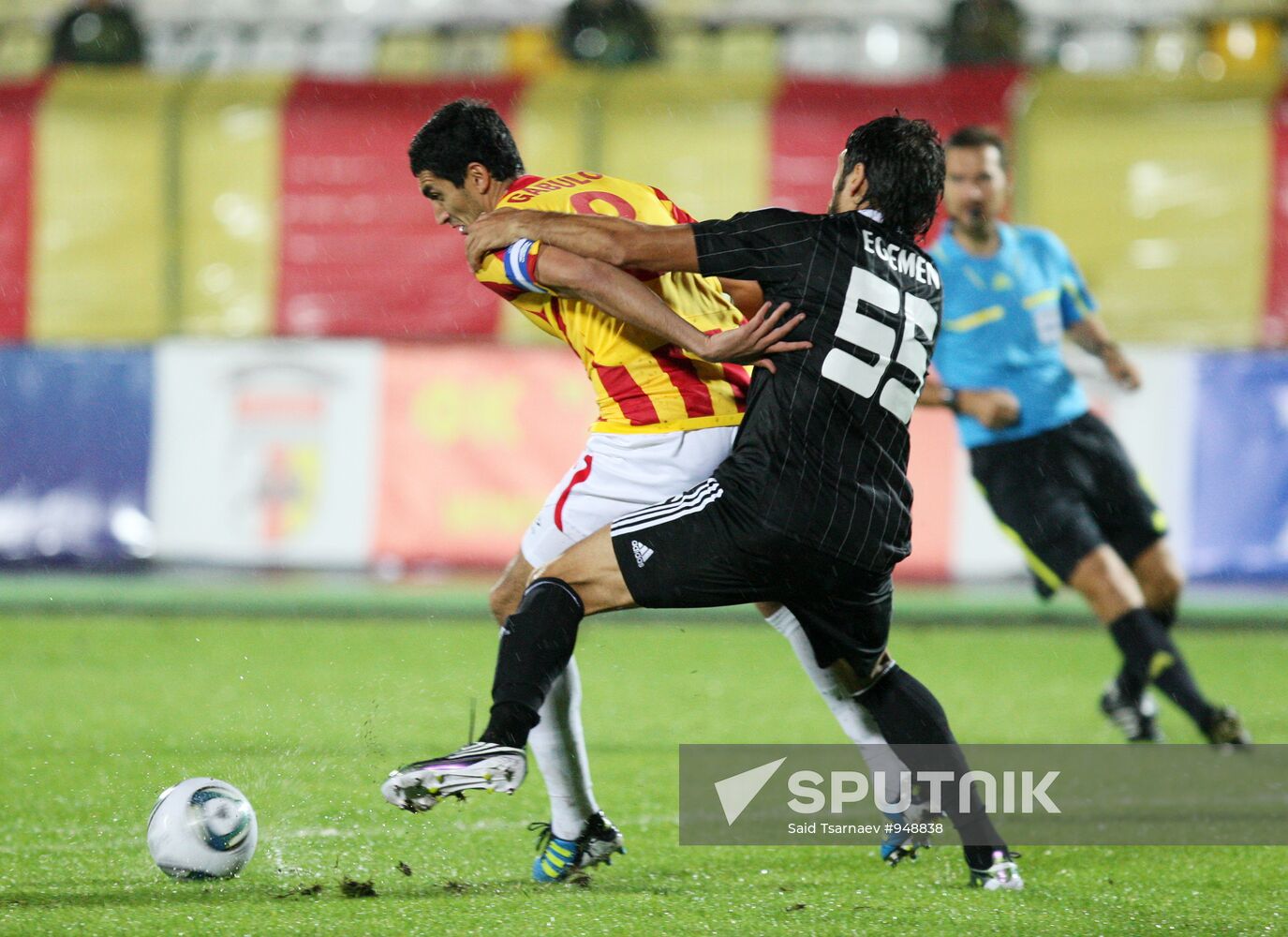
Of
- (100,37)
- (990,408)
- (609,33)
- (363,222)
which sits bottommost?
(990,408)

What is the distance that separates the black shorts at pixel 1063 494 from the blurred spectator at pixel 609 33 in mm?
6575

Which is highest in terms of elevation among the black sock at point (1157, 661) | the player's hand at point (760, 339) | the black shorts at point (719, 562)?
the player's hand at point (760, 339)

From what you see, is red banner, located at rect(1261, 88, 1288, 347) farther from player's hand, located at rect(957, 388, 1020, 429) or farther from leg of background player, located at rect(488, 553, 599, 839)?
leg of background player, located at rect(488, 553, 599, 839)

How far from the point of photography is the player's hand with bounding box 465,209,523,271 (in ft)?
13.7

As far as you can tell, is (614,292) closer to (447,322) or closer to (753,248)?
(753,248)

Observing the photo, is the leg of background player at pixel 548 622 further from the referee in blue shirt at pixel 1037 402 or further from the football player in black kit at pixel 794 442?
the referee in blue shirt at pixel 1037 402

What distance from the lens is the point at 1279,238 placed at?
11398 millimetres

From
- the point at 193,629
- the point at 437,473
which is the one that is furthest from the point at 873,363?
the point at 437,473

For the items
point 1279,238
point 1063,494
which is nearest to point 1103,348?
point 1063,494

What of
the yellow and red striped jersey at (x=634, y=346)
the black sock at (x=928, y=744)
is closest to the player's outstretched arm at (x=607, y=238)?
the yellow and red striped jersey at (x=634, y=346)

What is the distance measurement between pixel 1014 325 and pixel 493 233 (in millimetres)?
3085

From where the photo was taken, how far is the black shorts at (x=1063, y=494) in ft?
21.2

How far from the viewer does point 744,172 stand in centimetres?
1200

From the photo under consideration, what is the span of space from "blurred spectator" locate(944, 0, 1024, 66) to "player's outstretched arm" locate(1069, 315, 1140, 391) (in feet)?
18.3
